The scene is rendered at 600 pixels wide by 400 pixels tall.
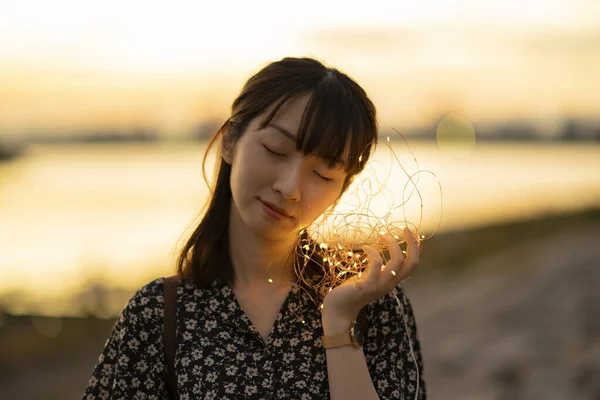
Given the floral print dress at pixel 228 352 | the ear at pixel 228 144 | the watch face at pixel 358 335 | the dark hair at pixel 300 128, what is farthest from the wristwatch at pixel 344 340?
the ear at pixel 228 144

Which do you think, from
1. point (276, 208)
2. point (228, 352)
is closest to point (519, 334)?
point (228, 352)

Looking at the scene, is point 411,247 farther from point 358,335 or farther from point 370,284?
point 358,335

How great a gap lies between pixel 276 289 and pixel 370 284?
0.50m

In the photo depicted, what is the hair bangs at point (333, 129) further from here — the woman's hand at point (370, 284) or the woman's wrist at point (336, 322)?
the woman's wrist at point (336, 322)

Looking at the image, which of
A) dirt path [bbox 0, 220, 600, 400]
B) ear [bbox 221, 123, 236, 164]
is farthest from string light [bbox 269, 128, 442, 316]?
dirt path [bbox 0, 220, 600, 400]

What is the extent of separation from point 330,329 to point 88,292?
10.3 m

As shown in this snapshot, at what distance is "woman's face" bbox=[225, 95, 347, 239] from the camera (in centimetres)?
256

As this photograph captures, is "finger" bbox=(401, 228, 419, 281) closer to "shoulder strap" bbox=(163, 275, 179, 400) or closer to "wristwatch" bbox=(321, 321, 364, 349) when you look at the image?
"wristwatch" bbox=(321, 321, 364, 349)

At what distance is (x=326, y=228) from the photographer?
112 inches

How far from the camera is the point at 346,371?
2.57 m

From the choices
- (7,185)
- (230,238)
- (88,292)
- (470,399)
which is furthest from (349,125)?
(7,185)

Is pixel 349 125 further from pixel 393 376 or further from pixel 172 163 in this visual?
pixel 172 163

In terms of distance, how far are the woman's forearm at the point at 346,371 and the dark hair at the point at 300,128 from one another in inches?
A: 20.6

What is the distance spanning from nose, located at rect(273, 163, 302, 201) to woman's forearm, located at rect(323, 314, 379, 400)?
46cm
